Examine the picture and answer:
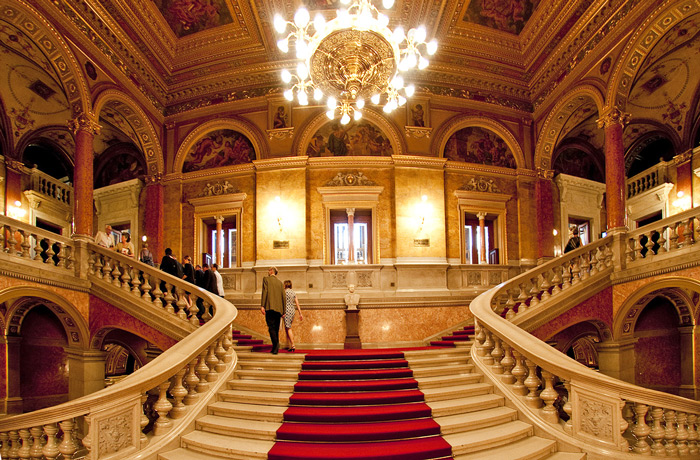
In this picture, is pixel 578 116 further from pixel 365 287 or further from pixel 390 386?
pixel 390 386

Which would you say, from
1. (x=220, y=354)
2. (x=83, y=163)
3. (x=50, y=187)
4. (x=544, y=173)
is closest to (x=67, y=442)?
(x=220, y=354)

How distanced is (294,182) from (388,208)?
8.34 ft

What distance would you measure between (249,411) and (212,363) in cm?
96

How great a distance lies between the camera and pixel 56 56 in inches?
351

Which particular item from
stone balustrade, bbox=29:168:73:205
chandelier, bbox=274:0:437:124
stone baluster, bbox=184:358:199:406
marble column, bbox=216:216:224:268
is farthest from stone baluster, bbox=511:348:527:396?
stone balustrade, bbox=29:168:73:205

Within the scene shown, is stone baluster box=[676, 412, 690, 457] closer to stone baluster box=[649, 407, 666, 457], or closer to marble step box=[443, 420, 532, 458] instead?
stone baluster box=[649, 407, 666, 457]

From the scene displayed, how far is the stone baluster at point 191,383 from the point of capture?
5.12 meters

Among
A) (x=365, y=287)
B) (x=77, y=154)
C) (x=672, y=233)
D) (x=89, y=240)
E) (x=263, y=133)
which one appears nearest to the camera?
(x=672, y=233)

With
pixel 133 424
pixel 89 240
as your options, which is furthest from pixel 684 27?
pixel 89 240

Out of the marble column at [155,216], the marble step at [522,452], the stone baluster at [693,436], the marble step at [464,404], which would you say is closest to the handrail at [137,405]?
the marble step at [464,404]

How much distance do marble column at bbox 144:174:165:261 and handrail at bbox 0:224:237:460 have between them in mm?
4633

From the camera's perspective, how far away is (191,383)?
517 centimetres

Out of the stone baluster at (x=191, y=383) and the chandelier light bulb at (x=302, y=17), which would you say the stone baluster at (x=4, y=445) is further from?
the chandelier light bulb at (x=302, y=17)

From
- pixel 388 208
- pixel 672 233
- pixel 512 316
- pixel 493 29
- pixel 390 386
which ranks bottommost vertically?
pixel 390 386
